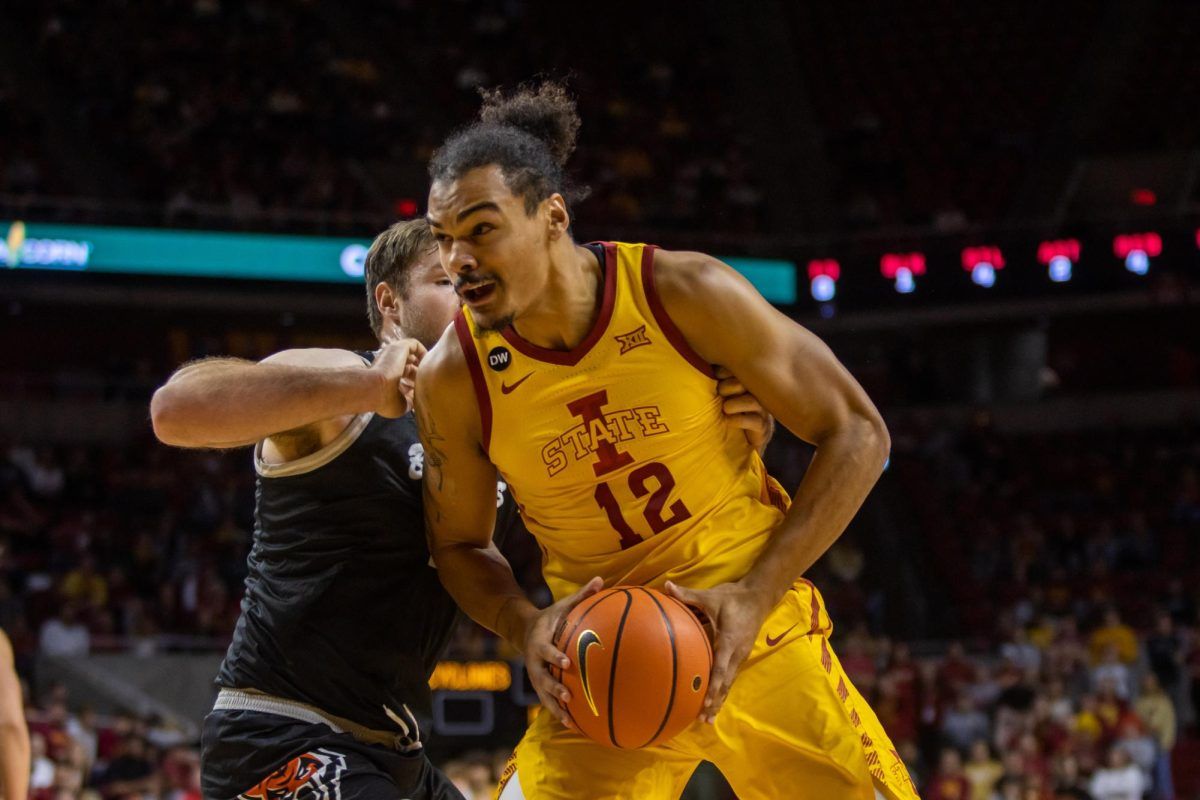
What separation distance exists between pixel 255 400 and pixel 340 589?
60 cm

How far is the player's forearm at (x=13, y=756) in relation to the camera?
14.7ft

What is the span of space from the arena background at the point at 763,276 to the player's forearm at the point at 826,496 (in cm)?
856

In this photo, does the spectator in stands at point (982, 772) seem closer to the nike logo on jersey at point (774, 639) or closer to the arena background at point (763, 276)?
the arena background at point (763, 276)

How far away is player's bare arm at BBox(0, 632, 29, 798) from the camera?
449cm

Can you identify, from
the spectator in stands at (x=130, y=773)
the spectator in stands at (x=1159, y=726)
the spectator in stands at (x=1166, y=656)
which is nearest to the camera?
the spectator in stands at (x=130, y=773)

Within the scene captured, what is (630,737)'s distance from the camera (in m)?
3.24

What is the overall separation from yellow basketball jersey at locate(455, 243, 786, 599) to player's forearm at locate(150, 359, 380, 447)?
15.0 inches

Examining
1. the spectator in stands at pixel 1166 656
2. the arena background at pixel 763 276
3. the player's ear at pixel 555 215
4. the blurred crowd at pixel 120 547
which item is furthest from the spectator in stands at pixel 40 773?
the spectator in stands at pixel 1166 656

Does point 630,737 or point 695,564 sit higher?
point 695,564

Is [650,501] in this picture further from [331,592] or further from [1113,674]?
[1113,674]

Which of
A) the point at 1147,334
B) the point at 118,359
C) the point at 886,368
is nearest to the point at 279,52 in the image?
the point at 118,359

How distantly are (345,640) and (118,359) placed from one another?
17.8 metres

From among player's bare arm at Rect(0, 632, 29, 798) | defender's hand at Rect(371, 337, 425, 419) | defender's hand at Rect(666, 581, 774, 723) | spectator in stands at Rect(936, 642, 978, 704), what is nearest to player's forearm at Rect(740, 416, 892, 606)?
defender's hand at Rect(666, 581, 774, 723)

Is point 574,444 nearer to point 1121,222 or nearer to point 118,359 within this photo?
point 1121,222
